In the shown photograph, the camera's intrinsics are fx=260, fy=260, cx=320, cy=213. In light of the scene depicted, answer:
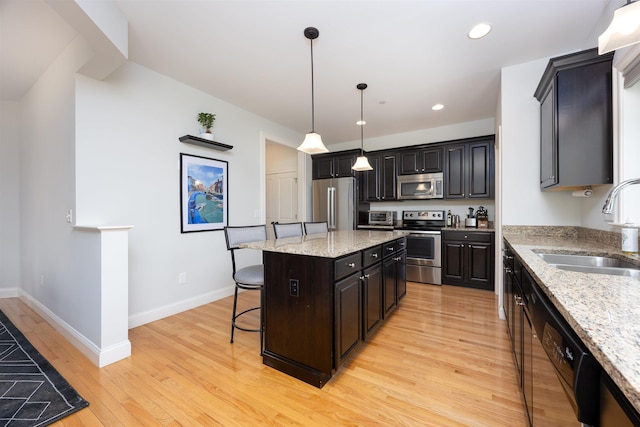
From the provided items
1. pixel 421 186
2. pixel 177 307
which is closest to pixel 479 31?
pixel 421 186

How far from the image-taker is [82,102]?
91.7 inches

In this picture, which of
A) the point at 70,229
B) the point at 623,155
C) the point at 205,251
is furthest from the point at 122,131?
the point at 623,155

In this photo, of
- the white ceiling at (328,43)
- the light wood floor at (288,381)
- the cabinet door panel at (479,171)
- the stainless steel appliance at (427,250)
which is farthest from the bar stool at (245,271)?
the cabinet door panel at (479,171)

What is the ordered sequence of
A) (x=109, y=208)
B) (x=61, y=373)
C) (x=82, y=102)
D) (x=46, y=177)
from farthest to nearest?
(x=46, y=177)
(x=109, y=208)
(x=82, y=102)
(x=61, y=373)

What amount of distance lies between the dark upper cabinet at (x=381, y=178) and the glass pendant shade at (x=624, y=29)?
3.76 metres

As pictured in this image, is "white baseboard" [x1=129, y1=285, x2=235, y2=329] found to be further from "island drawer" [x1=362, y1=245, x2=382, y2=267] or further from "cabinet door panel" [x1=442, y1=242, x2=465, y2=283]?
"cabinet door panel" [x1=442, y1=242, x2=465, y2=283]

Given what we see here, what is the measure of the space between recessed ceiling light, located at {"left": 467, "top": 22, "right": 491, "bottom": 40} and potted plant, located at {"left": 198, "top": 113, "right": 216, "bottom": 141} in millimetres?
2848

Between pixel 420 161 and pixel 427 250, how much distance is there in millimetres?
1570

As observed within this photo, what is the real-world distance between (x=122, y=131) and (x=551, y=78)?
153 inches

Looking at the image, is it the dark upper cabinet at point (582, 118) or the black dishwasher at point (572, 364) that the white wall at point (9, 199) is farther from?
the dark upper cabinet at point (582, 118)

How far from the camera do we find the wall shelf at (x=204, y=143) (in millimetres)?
3021

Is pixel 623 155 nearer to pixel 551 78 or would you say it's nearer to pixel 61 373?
pixel 551 78

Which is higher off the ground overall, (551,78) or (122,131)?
(551,78)

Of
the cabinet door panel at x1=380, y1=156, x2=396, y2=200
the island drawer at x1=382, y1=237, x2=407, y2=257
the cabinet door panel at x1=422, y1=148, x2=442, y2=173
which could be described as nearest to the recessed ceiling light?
the island drawer at x1=382, y1=237, x2=407, y2=257
